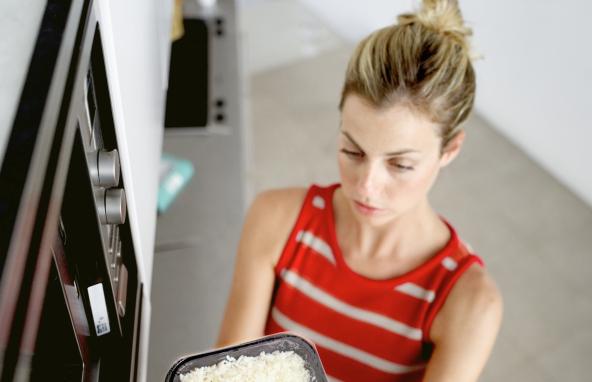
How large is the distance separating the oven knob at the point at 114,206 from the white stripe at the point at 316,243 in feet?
1.99

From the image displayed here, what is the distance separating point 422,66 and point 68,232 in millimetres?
659

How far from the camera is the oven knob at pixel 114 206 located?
0.66 m

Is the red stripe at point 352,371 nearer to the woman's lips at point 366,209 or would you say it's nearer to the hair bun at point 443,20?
the woman's lips at point 366,209

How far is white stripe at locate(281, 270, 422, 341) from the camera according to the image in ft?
3.82

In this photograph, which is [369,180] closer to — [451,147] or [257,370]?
[451,147]

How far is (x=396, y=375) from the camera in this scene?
1.19 meters

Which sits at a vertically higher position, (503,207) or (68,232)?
(68,232)

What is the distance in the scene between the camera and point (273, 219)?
4.09 ft

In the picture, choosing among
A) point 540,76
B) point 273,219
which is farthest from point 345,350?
point 540,76

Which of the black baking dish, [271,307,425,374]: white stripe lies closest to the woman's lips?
[271,307,425,374]: white stripe

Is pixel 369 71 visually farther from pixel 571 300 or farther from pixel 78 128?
pixel 571 300

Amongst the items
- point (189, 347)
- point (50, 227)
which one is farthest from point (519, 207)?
point (50, 227)

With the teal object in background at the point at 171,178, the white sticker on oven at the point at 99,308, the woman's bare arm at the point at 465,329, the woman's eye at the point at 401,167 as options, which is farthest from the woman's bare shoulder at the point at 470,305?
the teal object in background at the point at 171,178

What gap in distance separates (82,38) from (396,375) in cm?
87
